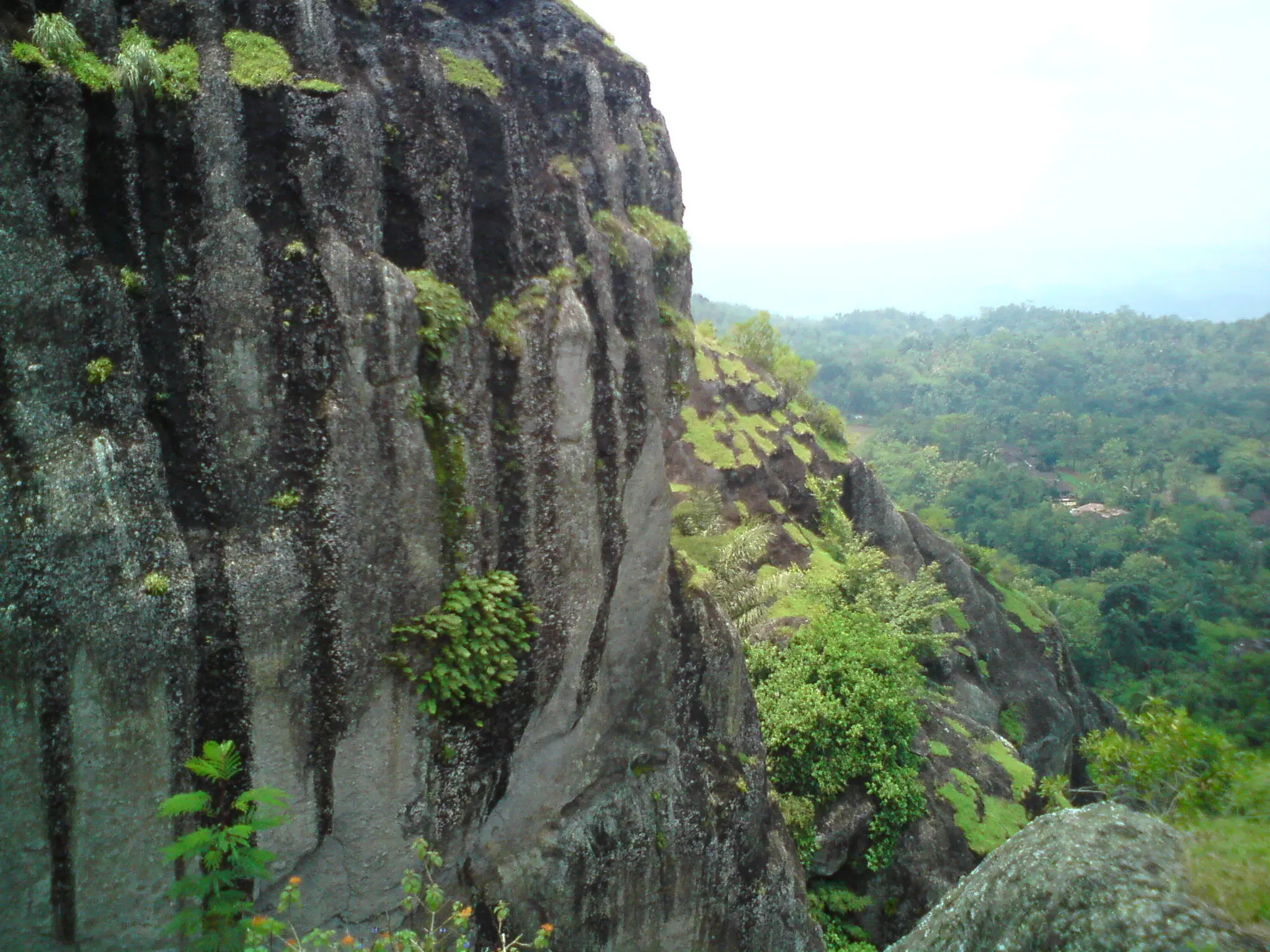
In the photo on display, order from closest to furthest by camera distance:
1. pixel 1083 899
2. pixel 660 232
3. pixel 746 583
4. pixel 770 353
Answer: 1. pixel 1083 899
2. pixel 660 232
3. pixel 746 583
4. pixel 770 353

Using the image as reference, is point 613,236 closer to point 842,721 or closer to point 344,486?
point 344,486

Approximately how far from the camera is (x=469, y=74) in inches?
352

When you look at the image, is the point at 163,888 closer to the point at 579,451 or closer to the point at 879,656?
the point at 579,451

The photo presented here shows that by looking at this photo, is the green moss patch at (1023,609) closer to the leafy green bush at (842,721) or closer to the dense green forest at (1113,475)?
the dense green forest at (1113,475)

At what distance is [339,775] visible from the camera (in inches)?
311

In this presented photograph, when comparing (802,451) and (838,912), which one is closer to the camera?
(838,912)

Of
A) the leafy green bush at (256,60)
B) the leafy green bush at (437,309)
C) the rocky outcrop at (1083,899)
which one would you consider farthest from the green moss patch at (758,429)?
the rocky outcrop at (1083,899)

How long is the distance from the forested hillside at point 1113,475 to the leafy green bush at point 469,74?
3082cm

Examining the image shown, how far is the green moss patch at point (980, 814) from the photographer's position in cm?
1543

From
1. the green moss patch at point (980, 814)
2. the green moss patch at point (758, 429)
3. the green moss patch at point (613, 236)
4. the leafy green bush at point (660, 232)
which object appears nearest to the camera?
the green moss patch at point (613, 236)

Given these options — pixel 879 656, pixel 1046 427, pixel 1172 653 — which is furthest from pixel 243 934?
pixel 1046 427

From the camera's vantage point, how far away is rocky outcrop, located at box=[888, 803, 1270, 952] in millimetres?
4910

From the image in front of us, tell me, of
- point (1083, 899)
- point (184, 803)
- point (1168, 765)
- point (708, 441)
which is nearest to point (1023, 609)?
point (708, 441)

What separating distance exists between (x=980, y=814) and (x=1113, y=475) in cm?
7380
